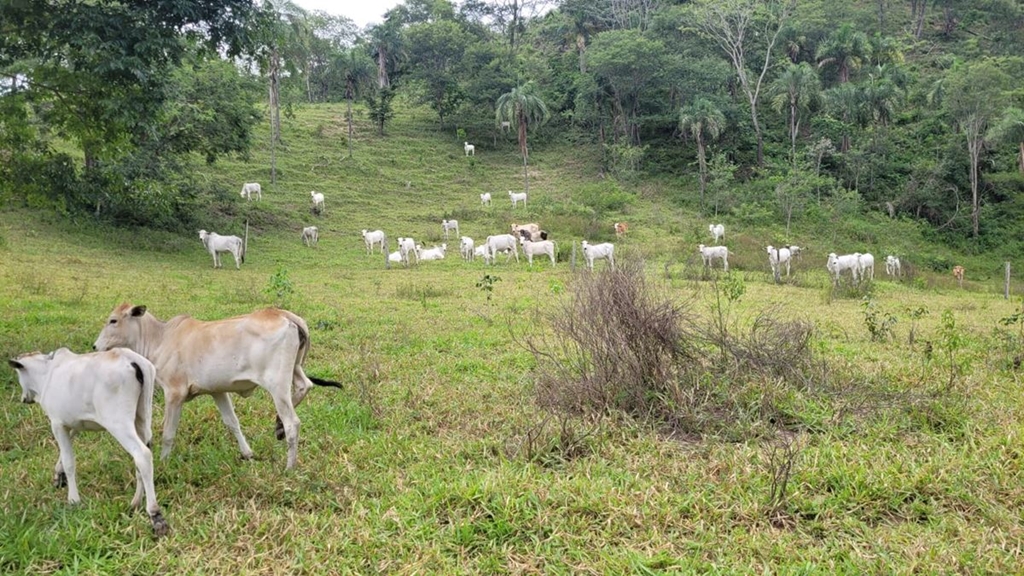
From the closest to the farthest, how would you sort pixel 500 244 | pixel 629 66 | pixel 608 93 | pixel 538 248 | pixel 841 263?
pixel 841 263 → pixel 538 248 → pixel 500 244 → pixel 629 66 → pixel 608 93

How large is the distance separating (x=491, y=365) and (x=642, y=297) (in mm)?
2415

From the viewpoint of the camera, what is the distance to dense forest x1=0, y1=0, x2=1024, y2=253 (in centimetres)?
765

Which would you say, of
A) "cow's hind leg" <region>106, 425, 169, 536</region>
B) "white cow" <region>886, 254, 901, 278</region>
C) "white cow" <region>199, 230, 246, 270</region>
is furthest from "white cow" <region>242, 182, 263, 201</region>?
"cow's hind leg" <region>106, 425, 169, 536</region>

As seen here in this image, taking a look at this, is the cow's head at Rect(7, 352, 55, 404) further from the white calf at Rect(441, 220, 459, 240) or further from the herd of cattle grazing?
the white calf at Rect(441, 220, 459, 240)

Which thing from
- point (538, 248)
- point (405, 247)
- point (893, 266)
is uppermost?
point (405, 247)

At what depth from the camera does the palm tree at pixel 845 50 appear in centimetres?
4316

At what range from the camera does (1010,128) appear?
30.6m

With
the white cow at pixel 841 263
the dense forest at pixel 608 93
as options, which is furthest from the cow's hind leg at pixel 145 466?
the white cow at pixel 841 263

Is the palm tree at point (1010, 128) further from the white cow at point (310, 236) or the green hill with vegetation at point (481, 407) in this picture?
the white cow at point (310, 236)

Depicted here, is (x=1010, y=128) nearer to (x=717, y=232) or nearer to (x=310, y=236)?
(x=717, y=232)

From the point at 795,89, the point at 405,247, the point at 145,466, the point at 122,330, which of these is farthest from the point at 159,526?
the point at 795,89

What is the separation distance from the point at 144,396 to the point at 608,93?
44484 millimetres

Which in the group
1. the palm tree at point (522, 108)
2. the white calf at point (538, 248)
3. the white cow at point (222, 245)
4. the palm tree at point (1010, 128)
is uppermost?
the palm tree at point (522, 108)

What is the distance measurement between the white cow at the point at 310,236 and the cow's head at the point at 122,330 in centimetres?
1902
